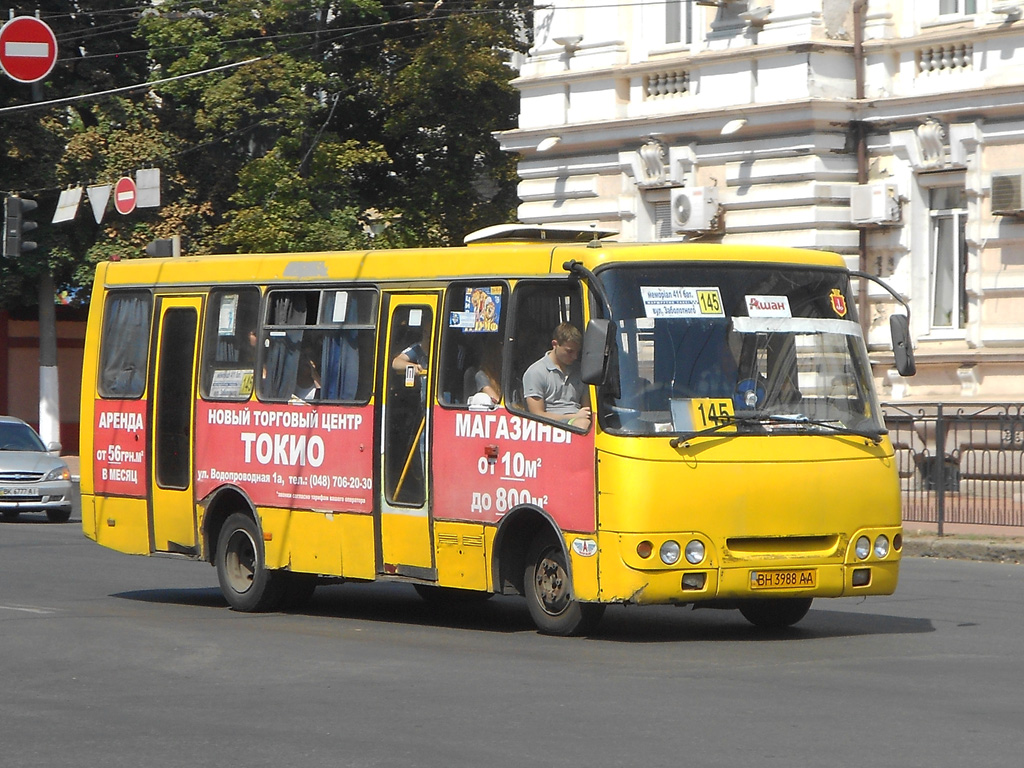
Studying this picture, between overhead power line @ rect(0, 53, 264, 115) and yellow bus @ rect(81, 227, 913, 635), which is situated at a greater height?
overhead power line @ rect(0, 53, 264, 115)

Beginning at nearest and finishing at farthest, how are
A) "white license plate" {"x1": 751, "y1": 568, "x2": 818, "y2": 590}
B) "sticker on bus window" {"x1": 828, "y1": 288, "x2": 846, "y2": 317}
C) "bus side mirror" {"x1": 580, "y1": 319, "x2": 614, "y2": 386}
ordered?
"bus side mirror" {"x1": 580, "y1": 319, "x2": 614, "y2": 386}
"white license plate" {"x1": 751, "y1": 568, "x2": 818, "y2": 590}
"sticker on bus window" {"x1": 828, "y1": 288, "x2": 846, "y2": 317}

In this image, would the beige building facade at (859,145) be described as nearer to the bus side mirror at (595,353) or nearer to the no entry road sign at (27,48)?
the no entry road sign at (27,48)

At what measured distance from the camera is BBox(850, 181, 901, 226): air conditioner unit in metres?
25.1

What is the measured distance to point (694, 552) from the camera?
11500 millimetres

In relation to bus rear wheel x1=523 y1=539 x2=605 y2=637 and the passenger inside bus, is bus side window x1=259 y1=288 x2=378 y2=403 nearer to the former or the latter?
the passenger inside bus

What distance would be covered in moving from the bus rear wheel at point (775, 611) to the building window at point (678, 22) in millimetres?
16026

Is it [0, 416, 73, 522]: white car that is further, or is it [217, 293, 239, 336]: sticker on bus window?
[0, 416, 73, 522]: white car

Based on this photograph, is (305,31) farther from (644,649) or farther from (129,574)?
(644,649)

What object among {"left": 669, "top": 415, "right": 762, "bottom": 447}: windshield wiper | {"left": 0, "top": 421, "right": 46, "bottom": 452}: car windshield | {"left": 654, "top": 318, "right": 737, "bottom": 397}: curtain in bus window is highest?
{"left": 654, "top": 318, "right": 737, "bottom": 397}: curtain in bus window

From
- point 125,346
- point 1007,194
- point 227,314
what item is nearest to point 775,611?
point 227,314

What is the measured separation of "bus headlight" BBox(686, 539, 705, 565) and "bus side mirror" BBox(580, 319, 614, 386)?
3.82ft

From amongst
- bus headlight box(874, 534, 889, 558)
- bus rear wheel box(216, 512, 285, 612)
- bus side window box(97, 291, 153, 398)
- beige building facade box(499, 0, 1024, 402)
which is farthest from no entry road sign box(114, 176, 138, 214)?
bus headlight box(874, 534, 889, 558)

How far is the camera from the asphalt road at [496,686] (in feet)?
26.8

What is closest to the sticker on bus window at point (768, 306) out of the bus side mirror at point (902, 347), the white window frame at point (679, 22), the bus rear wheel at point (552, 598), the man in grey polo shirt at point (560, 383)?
the bus side mirror at point (902, 347)
